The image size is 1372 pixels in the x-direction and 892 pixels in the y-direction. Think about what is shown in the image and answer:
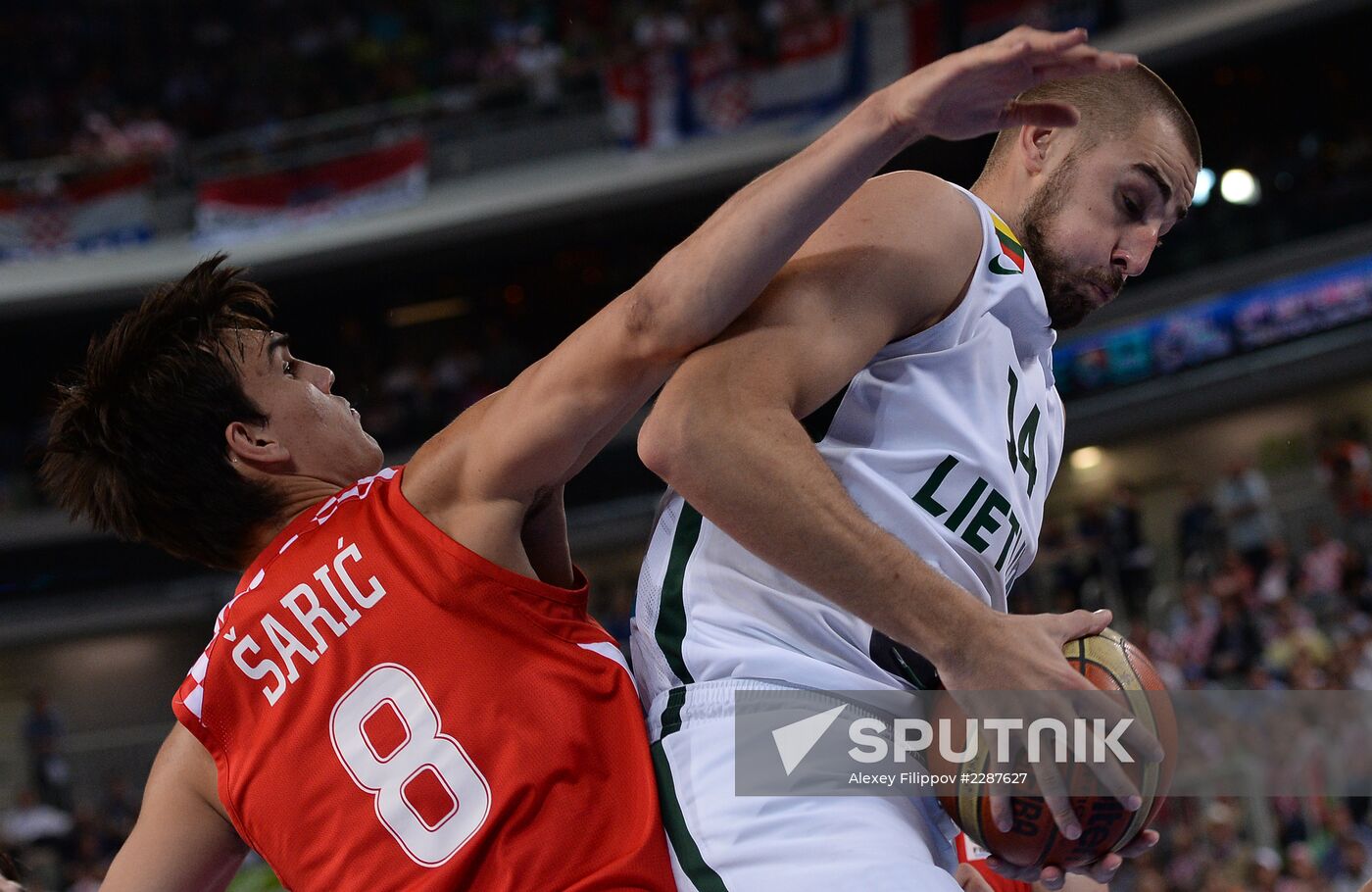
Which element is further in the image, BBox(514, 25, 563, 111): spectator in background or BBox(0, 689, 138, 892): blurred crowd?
BBox(514, 25, 563, 111): spectator in background

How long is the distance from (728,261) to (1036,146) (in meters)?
0.99

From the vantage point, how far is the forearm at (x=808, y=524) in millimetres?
1986

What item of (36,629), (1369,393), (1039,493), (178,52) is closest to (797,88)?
(1369,393)

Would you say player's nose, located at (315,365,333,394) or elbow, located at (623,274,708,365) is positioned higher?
elbow, located at (623,274,708,365)

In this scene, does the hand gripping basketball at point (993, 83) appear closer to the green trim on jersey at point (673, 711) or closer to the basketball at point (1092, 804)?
the basketball at point (1092, 804)

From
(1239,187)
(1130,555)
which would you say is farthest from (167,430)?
(1239,187)

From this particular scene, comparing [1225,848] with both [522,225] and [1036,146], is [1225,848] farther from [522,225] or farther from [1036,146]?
[522,225]

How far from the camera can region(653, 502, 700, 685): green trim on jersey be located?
2383 millimetres

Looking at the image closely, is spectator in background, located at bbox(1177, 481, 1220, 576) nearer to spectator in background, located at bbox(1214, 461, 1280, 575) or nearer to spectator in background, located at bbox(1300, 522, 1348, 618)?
spectator in background, located at bbox(1214, 461, 1280, 575)

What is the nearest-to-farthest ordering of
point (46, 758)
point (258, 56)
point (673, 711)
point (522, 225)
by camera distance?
point (673, 711), point (46, 758), point (522, 225), point (258, 56)

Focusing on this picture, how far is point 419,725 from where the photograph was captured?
2289mm

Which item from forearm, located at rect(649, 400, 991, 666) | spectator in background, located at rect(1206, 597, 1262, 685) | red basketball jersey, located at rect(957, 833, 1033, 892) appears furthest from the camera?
spectator in background, located at rect(1206, 597, 1262, 685)

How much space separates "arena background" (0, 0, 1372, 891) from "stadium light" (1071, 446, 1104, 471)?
0.05 m

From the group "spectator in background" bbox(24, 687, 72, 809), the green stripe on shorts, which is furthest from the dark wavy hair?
"spectator in background" bbox(24, 687, 72, 809)
